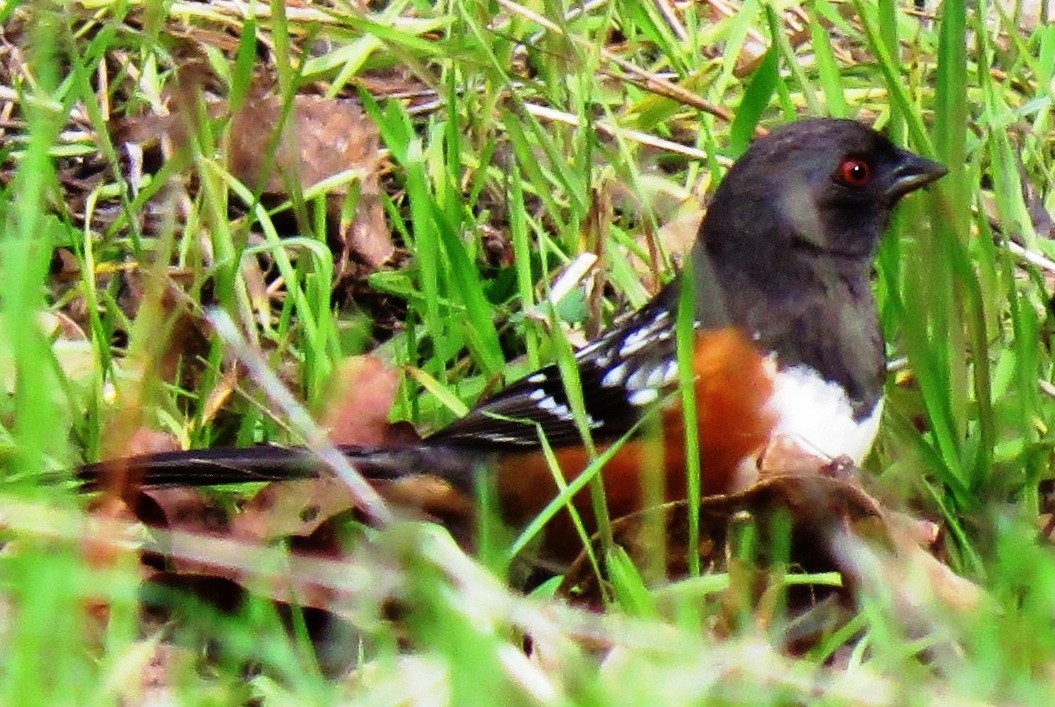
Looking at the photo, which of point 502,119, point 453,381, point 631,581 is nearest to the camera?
point 631,581

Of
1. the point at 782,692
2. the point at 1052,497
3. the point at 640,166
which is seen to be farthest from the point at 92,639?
the point at 640,166

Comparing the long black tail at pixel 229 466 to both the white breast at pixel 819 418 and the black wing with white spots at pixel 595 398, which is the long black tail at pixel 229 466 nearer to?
the black wing with white spots at pixel 595 398

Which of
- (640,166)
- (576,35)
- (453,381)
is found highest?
(576,35)

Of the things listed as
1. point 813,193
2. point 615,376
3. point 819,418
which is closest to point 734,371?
point 819,418

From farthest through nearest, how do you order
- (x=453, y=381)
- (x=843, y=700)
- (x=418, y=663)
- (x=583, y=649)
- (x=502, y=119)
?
(x=502, y=119)
(x=453, y=381)
(x=583, y=649)
(x=418, y=663)
(x=843, y=700)

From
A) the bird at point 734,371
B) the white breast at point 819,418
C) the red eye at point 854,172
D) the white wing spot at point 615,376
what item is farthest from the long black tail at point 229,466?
the red eye at point 854,172

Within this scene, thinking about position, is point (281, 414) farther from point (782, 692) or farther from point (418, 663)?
point (782, 692)

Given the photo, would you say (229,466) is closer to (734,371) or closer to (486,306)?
(486,306)
